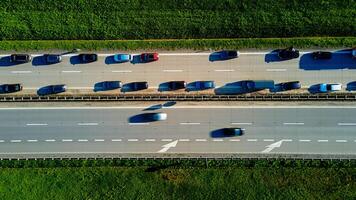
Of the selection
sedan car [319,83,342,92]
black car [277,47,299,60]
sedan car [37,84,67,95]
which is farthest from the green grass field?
sedan car [319,83,342,92]

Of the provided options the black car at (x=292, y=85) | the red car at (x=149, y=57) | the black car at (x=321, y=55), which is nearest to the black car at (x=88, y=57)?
the red car at (x=149, y=57)

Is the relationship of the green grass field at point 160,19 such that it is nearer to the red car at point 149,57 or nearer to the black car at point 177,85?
the red car at point 149,57

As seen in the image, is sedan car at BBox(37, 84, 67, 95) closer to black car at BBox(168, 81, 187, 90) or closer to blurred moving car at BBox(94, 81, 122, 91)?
blurred moving car at BBox(94, 81, 122, 91)

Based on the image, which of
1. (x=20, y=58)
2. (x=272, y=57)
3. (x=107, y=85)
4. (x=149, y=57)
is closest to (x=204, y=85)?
(x=149, y=57)

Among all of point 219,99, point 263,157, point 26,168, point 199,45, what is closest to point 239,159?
point 263,157

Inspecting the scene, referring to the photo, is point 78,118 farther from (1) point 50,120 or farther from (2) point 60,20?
(2) point 60,20

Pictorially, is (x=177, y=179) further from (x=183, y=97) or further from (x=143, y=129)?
(x=183, y=97)
